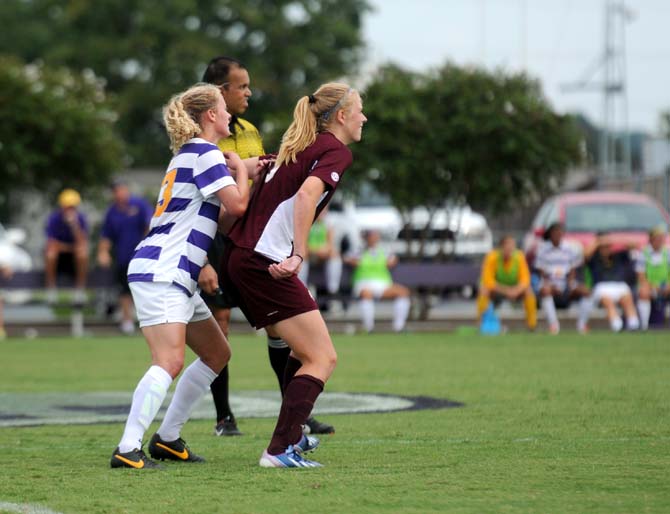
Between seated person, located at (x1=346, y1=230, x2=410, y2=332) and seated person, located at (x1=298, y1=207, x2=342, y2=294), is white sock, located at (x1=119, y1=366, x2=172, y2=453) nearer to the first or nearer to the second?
seated person, located at (x1=346, y1=230, x2=410, y2=332)

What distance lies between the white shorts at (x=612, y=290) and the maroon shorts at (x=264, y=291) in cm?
1411

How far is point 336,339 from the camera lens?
1944 centimetres

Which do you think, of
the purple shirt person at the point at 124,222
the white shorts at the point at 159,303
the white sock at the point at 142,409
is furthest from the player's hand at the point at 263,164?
the purple shirt person at the point at 124,222

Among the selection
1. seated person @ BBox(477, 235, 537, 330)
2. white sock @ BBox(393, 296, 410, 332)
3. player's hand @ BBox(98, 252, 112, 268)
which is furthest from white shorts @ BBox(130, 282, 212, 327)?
player's hand @ BBox(98, 252, 112, 268)

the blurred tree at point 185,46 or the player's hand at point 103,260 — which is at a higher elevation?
the blurred tree at point 185,46

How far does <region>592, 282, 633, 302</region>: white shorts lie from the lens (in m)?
20.6

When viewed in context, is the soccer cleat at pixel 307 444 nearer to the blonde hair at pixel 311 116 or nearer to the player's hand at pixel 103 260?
the blonde hair at pixel 311 116

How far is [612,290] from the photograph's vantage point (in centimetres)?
2062

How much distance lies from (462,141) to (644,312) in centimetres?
514

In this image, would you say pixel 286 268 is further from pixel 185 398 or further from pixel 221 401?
pixel 221 401

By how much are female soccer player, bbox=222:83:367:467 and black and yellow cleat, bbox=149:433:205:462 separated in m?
0.59

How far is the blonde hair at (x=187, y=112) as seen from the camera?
7191mm

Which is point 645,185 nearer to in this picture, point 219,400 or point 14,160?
point 14,160

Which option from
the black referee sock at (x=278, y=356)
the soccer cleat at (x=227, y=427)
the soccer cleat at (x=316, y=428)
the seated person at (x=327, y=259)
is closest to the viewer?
the soccer cleat at (x=316, y=428)
